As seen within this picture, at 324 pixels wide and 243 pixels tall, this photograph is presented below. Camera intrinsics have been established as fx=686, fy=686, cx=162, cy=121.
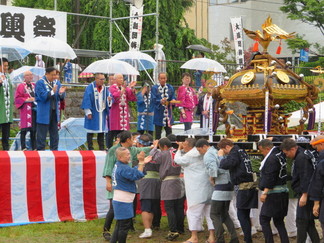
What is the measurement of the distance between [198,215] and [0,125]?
17.6ft

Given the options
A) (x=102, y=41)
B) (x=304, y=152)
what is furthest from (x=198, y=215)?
(x=102, y=41)

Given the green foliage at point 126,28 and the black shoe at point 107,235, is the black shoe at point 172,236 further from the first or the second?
the green foliage at point 126,28

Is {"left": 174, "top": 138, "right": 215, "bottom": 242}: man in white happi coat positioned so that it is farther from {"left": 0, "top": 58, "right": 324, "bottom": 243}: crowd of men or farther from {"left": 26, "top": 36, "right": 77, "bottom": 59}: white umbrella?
{"left": 26, "top": 36, "right": 77, "bottom": 59}: white umbrella

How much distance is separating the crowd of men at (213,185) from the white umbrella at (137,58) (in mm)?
5622

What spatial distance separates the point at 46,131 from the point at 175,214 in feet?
11.8

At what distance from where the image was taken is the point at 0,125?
14.0m

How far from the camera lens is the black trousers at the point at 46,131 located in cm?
1344

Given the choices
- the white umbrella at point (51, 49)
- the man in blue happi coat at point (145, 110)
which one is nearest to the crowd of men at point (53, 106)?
the man in blue happi coat at point (145, 110)

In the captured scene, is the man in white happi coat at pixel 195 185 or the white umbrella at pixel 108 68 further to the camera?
the white umbrella at pixel 108 68

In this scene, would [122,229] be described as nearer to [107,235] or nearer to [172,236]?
[107,235]

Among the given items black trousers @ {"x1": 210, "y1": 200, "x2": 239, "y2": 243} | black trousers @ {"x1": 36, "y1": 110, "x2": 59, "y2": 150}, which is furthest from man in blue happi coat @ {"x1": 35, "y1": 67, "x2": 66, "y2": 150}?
black trousers @ {"x1": 210, "y1": 200, "x2": 239, "y2": 243}

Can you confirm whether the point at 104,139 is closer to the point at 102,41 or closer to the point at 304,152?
the point at 304,152

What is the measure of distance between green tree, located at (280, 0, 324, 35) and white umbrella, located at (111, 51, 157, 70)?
15082 millimetres

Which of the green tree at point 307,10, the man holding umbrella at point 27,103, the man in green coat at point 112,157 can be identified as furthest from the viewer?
the green tree at point 307,10
